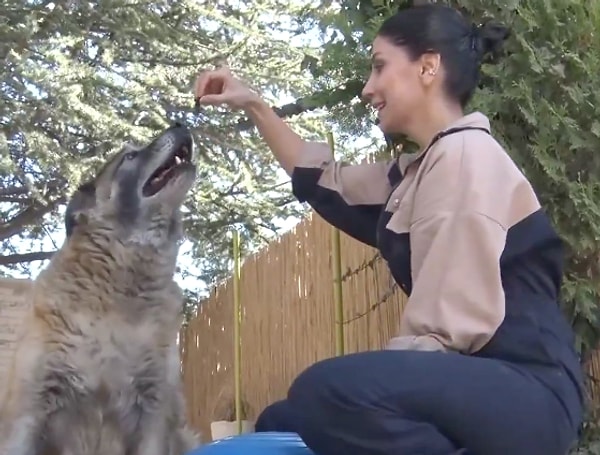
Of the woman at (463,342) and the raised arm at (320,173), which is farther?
the raised arm at (320,173)

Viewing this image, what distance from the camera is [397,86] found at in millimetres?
2582

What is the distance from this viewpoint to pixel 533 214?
2186 mm

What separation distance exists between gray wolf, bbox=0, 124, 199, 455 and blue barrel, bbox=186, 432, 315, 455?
43.2 inches

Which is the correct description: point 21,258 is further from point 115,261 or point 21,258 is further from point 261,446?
point 261,446

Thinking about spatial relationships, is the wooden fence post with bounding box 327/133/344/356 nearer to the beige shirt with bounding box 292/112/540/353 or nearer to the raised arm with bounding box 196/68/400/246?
the raised arm with bounding box 196/68/400/246

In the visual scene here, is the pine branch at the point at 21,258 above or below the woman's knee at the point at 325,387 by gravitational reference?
above

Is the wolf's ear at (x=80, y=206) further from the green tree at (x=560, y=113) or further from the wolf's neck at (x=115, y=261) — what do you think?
the green tree at (x=560, y=113)

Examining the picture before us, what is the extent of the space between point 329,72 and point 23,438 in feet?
7.60

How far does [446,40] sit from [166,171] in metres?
1.70

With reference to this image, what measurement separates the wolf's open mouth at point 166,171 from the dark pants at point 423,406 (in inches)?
79.9

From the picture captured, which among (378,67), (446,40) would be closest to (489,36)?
(446,40)

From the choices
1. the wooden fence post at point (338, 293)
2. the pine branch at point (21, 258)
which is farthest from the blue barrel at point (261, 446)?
the pine branch at point (21, 258)

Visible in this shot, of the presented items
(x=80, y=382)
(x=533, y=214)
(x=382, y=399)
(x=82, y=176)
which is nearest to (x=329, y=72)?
(x=80, y=382)

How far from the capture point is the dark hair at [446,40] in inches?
100
